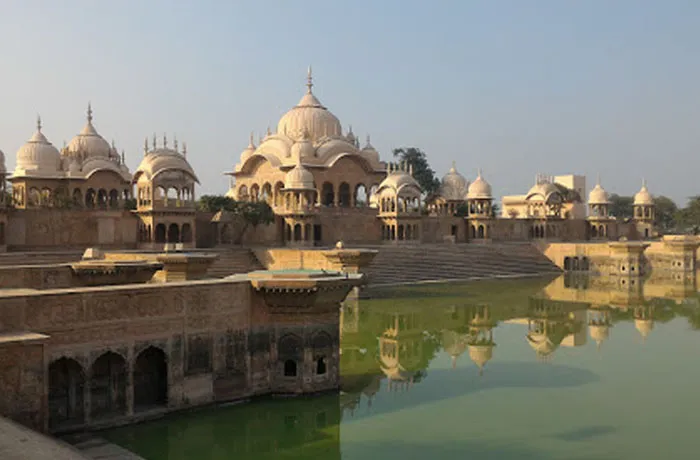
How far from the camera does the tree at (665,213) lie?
54469mm

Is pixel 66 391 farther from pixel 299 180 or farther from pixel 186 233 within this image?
pixel 299 180

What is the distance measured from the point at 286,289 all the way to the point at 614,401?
4.58m

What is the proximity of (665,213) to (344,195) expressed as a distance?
31.7m

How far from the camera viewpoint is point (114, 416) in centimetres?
858

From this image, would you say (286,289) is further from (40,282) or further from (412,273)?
(412,273)

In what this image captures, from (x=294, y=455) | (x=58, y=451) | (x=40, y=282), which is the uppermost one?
(x=40, y=282)

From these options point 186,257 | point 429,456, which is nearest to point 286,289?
point 429,456

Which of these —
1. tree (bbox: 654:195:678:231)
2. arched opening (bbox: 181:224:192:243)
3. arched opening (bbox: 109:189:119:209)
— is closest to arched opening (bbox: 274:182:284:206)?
arched opening (bbox: 109:189:119:209)

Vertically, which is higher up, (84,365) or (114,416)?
(84,365)

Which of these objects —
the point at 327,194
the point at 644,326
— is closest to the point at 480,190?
the point at 327,194

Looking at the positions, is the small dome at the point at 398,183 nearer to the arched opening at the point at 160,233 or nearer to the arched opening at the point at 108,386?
the arched opening at the point at 160,233

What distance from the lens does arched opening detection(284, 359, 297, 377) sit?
9.88 metres

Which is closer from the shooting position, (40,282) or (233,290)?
(233,290)

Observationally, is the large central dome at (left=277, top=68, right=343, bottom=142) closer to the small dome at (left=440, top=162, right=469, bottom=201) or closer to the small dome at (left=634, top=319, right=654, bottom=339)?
the small dome at (left=440, top=162, right=469, bottom=201)
